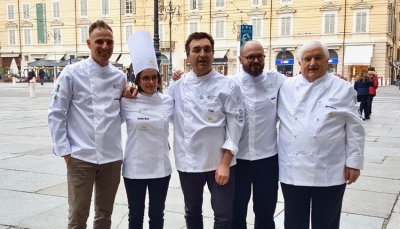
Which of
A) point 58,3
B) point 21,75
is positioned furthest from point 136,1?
point 21,75

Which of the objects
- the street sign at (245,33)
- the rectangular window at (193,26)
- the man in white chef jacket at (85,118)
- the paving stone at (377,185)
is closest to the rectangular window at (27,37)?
the rectangular window at (193,26)

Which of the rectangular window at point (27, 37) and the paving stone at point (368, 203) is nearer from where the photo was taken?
the paving stone at point (368, 203)

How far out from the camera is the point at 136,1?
4672 cm

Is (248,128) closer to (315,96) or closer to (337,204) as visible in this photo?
(315,96)

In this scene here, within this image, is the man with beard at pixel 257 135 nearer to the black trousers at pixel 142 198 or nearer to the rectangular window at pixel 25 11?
the black trousers at pixel 142 198

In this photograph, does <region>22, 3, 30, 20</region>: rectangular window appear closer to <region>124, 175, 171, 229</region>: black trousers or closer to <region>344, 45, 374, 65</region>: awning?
<region>344, 45, 374, 65</region>: awning

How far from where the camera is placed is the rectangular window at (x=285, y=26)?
40875mm

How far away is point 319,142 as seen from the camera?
9.49 feet

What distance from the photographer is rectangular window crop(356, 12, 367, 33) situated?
38.2 meters

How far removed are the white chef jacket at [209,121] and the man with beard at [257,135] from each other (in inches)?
9.0

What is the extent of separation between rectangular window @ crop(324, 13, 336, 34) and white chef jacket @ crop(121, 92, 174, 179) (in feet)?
129

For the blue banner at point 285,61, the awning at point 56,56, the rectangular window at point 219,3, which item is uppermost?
the rectangular window at point 219,3

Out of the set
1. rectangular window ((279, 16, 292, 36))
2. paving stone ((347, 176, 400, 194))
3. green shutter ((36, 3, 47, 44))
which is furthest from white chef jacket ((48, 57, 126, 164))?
green shutter ((36, 3, 47, 44))

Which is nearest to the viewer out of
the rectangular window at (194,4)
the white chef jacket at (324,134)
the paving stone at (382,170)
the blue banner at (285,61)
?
the white chef jacket at (324,134)
